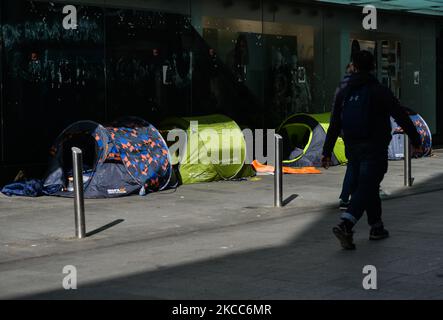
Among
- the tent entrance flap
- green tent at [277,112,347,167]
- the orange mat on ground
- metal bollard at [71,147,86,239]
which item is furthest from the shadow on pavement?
green tent at [277,112,347,167]

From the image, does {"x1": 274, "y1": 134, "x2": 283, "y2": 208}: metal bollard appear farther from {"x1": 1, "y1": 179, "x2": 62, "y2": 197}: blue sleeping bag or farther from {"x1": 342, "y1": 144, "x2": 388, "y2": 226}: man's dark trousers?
{"x1": 1, "y1": 179, "x2": 62, "y2": 197}: blue sleeping bag

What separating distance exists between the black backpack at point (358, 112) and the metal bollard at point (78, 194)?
9.87ft

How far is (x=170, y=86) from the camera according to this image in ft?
56.5

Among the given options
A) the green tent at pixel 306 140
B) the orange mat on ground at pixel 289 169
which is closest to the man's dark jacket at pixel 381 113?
the orange mat on ground at pixel 289 169

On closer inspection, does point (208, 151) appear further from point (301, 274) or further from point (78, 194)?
point (301, 274)

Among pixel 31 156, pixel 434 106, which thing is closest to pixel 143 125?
pixel 31 156

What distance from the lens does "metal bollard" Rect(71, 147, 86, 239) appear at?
9.73 metres

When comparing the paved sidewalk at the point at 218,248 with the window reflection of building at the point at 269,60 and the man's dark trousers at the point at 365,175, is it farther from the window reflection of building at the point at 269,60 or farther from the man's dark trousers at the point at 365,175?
the window reflection of building at the point at 269,60

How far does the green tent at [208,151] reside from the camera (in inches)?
606

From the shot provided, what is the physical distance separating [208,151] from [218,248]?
6.31m

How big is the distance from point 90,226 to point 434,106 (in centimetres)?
1652

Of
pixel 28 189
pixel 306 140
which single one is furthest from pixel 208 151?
pixel 306 140

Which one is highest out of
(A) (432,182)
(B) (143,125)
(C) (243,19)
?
(C) (243,19)

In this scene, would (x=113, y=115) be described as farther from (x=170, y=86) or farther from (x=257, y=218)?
(x=257, y=218)
